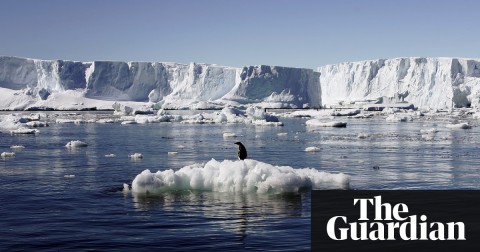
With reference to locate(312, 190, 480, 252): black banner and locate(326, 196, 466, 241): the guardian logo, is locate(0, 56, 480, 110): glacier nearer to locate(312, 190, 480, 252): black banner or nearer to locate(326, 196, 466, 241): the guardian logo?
locate(312, 190, 480, 252): black banner

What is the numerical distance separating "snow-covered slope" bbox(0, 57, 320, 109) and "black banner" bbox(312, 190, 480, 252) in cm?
13632

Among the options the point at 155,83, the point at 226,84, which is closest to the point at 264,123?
the point at 226,84

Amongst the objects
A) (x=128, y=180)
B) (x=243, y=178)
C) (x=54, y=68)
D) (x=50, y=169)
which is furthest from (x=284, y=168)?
(x=54, y=68)

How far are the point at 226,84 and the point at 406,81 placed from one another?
46.4 metres

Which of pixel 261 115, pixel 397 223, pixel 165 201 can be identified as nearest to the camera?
pixel 397 223

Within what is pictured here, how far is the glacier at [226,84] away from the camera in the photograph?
497 ft

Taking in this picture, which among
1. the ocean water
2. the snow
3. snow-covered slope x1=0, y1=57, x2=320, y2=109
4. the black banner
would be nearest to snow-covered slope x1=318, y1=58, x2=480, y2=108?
snow-covered slope x1=0, y1=57, x2=320, y2=109

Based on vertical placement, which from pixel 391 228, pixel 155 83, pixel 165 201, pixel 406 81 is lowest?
pixel 391 228

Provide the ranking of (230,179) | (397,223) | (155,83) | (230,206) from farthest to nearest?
(155,83)
(230,179)
(230,206)
(397,223)

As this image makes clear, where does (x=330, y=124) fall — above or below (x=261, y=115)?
below

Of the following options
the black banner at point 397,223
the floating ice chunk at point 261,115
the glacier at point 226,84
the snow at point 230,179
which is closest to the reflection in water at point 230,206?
the snow at point 230,179

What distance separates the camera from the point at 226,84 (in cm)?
16850

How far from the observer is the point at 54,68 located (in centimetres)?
16850

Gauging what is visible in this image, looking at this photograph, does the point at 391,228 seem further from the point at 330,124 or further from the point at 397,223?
the point at 330,124
